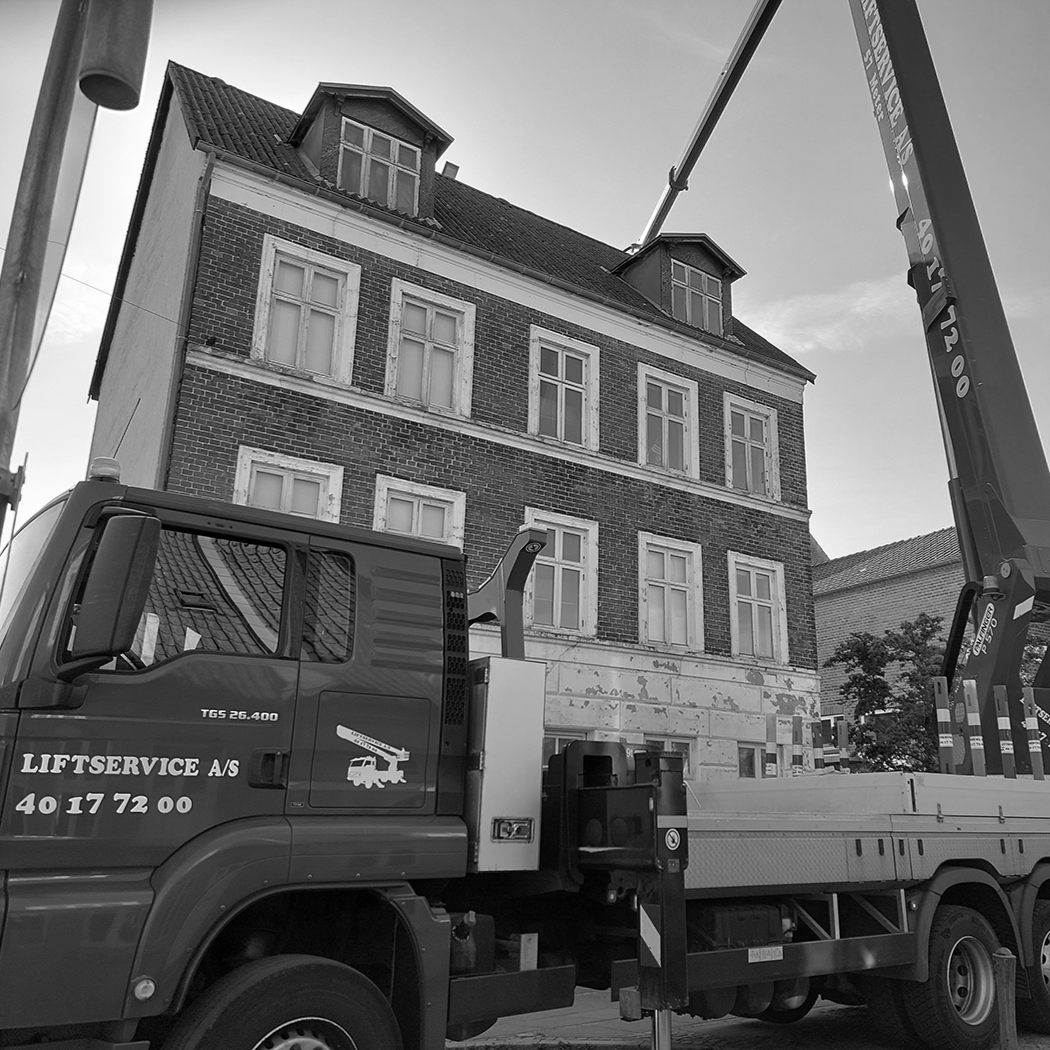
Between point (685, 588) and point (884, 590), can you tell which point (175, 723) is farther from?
point (884, 590)

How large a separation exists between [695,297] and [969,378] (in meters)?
9.75

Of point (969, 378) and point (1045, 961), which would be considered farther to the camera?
point (969, 378)

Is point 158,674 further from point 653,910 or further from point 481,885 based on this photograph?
point 653,910

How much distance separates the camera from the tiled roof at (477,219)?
47.8 ft

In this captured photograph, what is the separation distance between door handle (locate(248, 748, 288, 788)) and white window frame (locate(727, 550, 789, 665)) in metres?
13.2

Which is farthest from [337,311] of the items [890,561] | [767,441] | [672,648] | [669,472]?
[890,561]

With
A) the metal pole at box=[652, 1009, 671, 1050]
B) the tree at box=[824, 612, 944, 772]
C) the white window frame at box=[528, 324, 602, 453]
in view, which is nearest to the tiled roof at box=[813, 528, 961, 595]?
the tree at box=[824, 612, 944, 772]

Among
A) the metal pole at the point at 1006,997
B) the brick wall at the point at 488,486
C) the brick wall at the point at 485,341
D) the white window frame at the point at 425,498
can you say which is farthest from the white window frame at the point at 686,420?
the metal pole at the point at 1006,997

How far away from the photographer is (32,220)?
236 centimetres

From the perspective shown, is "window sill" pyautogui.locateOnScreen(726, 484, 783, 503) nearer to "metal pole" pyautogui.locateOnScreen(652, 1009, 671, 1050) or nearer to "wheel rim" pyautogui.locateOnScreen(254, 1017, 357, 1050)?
"metal pole" pyautogui.locateOnScreen(652, 1009, 671, 1050)

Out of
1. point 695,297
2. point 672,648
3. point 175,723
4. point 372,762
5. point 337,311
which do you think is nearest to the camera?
point 175,723

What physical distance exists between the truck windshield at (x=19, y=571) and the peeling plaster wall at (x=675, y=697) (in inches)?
396

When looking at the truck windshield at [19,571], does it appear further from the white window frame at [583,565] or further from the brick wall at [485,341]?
the white window frame at [583,565]

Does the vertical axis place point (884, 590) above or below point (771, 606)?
above
